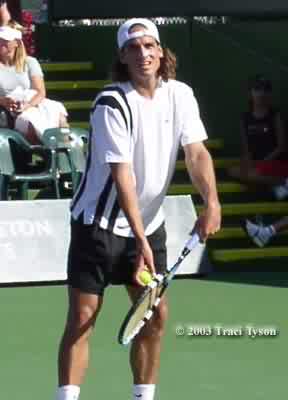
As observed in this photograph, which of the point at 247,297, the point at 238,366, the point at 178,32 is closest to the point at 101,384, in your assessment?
the point at 238,366

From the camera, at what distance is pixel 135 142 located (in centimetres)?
601

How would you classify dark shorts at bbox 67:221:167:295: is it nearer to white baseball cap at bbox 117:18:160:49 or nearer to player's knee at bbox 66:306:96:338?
player's knee at bbox 66:306:96:338

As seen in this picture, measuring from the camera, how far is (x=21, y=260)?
10.2 metres

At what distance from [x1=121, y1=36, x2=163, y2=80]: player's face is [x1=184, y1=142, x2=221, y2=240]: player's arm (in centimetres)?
39

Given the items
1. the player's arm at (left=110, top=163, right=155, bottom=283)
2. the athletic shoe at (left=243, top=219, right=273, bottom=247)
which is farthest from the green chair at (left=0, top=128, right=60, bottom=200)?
the player's arm at (left=110, top=163, right=155, bottom=283)

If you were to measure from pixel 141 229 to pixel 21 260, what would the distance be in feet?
14.6

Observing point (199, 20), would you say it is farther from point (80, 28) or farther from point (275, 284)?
A: point (275, 284)

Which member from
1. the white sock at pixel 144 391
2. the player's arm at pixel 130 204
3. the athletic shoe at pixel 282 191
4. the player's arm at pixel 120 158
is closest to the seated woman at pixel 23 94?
the athletic shoe at pixel 282 191

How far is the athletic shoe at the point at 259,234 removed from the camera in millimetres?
11289

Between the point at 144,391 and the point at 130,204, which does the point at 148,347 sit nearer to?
the point at 144,391

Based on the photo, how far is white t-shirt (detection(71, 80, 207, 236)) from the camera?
597 cm

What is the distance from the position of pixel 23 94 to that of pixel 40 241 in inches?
71.8

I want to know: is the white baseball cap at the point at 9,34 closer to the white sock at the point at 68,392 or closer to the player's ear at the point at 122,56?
the player's ear at the point at 122,56

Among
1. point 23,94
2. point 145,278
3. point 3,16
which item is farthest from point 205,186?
point 3,16
